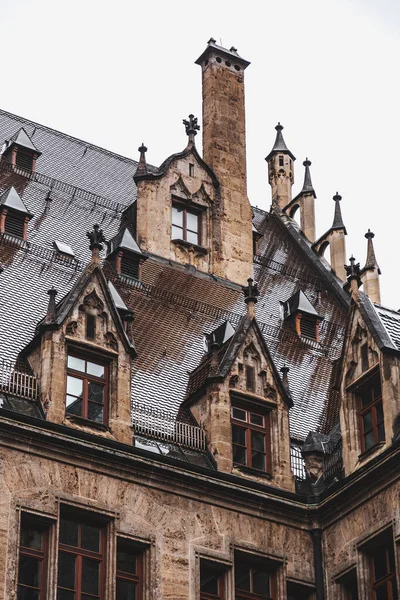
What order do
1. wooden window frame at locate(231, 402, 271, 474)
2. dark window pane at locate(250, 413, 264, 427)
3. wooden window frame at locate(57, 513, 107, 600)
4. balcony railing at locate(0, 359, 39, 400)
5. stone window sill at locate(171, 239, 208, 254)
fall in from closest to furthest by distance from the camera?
wooden window frame at locate(57, 513, 107, 600) → balcony railing at locate(0, 359, 39, 400) → wooden window frame at locate(231, 402, 271, 474) → dark window pane at locate(250, 413, 264, 427) → stone window sill at locate(171, 239, 208, 254)

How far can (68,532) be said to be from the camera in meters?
33.7

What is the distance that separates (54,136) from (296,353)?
12.5 metres

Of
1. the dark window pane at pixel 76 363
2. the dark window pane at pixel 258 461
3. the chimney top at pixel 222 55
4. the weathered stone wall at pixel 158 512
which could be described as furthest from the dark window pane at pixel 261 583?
the chimney top at pixel 222 55

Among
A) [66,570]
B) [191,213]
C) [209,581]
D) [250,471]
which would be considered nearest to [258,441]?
[250,471]

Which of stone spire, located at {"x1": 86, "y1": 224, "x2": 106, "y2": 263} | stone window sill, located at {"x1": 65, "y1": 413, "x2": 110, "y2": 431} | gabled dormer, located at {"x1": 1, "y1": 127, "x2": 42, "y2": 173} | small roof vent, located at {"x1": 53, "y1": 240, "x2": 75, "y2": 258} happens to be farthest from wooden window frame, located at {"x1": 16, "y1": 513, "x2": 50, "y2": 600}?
gabled dormer, located at {"x1": 1, "y1": 127, "x2": 42, "y2": 173}

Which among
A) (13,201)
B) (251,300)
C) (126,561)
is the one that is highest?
(13,201)

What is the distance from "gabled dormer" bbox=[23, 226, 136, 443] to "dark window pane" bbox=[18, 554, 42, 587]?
3.31 meters

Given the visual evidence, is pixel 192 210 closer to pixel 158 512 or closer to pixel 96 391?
pixel 96 391

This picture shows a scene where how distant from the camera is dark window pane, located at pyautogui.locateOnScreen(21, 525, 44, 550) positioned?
32844 millimetres

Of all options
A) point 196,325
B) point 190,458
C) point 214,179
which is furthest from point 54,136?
point 190,458

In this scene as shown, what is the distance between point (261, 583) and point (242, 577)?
20.0 inches

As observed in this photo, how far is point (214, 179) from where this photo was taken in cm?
4684

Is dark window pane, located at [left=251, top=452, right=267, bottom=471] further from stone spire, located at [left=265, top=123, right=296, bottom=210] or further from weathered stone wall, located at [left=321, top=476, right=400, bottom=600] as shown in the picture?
stone spire, located at [left=265, top=123, right=296, bottom=210]

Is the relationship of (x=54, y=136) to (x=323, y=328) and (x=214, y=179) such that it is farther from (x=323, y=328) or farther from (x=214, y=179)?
(x=323, y=328)
